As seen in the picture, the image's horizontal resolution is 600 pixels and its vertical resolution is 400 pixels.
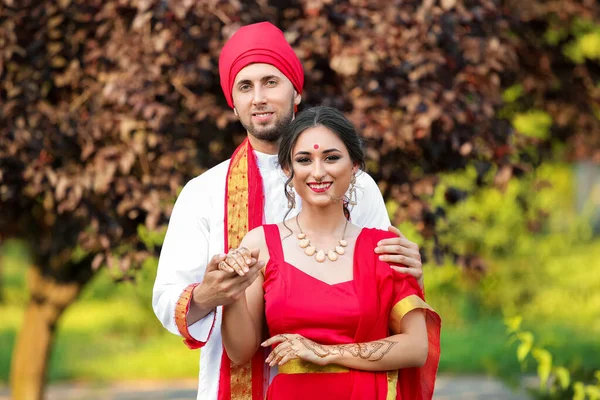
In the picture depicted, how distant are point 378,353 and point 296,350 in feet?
0.77

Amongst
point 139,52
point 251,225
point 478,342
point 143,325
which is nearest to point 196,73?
point 139,52

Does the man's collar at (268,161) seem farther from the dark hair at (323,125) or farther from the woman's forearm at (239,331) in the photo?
the woman's forearm at (239,331)

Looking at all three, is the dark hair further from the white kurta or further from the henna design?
the henna design

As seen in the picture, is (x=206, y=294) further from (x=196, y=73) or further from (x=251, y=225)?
(x=196, y=73)

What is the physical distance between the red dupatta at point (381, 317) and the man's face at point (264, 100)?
0.47 meters

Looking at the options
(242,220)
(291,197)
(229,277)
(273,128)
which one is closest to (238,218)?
(242,220)

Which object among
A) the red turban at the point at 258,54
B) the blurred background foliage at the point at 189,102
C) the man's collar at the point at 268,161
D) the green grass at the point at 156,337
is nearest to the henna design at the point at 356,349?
the man's collar at the point at 268,161

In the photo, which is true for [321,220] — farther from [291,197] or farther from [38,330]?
[38,330]

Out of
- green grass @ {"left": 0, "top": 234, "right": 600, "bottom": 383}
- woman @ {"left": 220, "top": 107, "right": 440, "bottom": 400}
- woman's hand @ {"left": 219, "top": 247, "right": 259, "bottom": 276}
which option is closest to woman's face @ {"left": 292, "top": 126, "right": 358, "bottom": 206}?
woman @ {"left": 220, "top": 107, "right": 440, "bottom": 400}

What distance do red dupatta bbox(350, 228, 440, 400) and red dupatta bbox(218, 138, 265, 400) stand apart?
359 millimetres

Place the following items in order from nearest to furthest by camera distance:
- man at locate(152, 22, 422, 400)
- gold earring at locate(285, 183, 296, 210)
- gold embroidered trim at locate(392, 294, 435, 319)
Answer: gold embroidered trim at locate(392, 294, 435, 319), man at locate(152, 22, 422, 400), gold earring at locate(285, 183, 296, 210)

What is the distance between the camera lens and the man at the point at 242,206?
2.84 meters

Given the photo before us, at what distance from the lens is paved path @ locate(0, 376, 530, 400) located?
9.71 meters

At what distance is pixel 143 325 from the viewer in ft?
44.6
